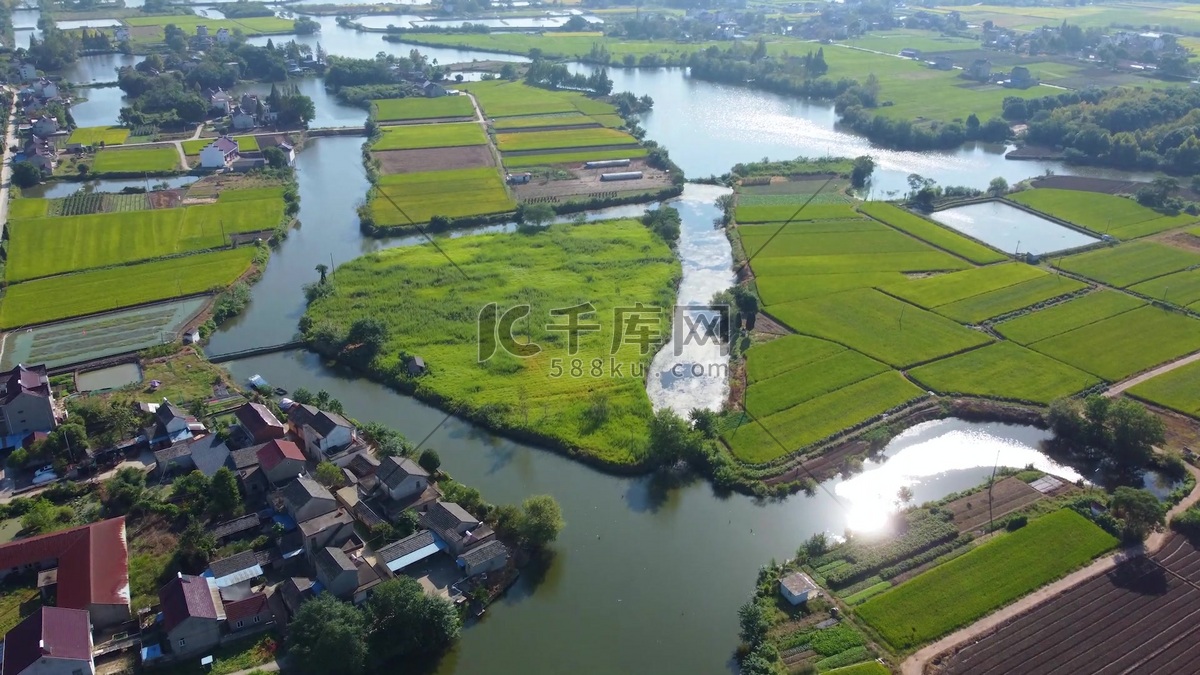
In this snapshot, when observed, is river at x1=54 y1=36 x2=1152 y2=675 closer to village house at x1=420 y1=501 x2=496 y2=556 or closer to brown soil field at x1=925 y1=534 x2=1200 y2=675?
village house at x1=420 y1=501 x2=496 y2=556

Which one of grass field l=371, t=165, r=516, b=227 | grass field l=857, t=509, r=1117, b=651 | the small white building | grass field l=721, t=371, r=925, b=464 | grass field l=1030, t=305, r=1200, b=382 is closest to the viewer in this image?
grass field l=857, t=509, r=1117, b=651

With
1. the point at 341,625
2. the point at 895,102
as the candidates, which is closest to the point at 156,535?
the point at 341,625

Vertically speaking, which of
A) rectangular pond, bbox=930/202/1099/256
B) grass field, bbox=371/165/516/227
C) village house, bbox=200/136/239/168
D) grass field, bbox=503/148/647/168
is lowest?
rectangular pond, bbox=930/202/1099/256

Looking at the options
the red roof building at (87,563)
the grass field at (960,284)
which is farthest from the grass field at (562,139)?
the red roof building at (87,563)

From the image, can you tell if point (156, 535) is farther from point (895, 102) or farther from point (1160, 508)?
point (895, 102)

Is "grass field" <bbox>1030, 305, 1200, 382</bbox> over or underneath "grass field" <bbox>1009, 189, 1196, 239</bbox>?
underneath

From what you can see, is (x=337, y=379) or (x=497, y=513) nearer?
(x=497, y=513)

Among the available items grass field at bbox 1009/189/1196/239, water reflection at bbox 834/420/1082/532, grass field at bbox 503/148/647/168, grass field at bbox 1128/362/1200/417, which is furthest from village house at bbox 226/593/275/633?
grass field at bbox 1009/189/1196/239

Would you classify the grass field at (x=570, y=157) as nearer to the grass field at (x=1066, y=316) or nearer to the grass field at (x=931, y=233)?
the grass field at (x=931, y=233)
